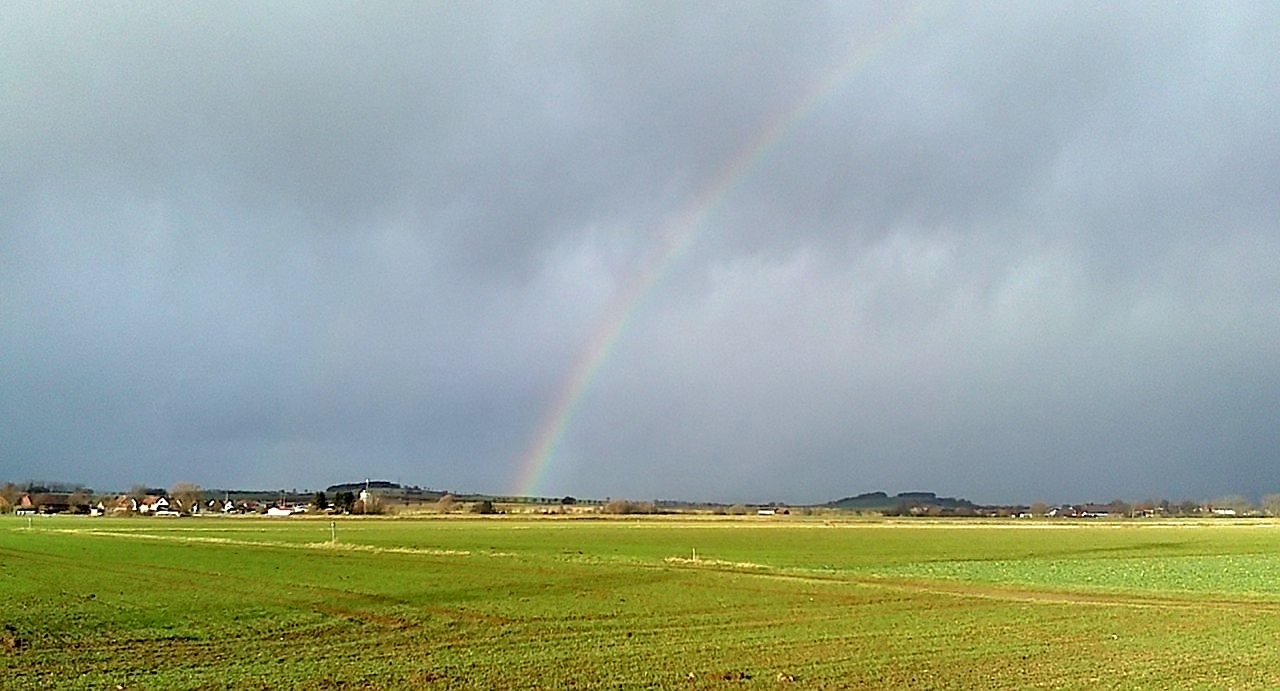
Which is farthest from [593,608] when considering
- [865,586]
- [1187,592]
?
[1187,592]

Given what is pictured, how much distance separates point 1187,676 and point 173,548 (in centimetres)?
6626

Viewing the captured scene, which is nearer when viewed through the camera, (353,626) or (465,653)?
(465,653)

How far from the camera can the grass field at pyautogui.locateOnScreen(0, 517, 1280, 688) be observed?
63.0 ft

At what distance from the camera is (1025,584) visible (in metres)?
45.3

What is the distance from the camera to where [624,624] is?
2753 cm

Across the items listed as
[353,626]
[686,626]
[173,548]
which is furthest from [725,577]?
[173,548]

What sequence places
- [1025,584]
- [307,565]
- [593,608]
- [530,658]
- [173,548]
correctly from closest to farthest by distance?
1. [530,658]
2. [593,608]
3. [1025,584]
4. [307,565]
5. [173,548]

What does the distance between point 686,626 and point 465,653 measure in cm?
718

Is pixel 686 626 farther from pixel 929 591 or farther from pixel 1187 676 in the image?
pixel 929 591

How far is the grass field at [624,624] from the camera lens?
63.0 ft

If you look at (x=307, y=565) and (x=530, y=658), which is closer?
(x=530, y=658)

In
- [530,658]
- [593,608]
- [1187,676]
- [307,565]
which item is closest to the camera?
[1187,676]

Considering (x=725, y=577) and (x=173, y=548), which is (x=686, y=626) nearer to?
(x=725, y=577)

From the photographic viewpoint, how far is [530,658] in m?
21.1
